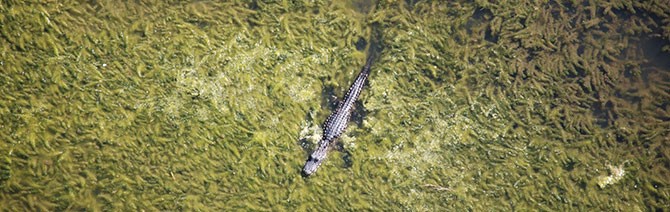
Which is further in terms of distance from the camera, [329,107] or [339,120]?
[329,107]

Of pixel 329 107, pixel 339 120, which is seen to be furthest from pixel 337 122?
pixel 329 107

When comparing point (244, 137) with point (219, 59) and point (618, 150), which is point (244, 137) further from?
point (618, 150)

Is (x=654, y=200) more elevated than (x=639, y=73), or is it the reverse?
(x=639, y=73)

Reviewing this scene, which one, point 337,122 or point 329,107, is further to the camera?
point 329,107

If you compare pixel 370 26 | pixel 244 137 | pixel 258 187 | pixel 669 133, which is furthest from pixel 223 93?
pixel 669 133

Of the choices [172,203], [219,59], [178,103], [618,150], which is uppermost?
[219,59]

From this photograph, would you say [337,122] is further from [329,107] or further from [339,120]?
[329,107]
